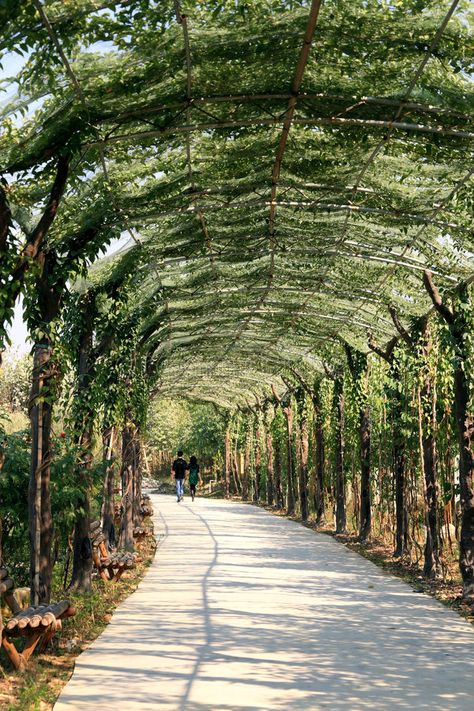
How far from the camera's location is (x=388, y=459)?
1581cm

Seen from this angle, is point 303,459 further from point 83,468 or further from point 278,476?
point 83,468

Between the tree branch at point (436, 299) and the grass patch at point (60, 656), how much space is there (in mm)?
4365

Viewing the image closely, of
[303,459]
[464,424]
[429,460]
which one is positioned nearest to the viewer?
[464,424]

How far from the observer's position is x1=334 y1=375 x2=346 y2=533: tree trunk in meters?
17.2

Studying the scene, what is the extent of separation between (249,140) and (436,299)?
3.31 m

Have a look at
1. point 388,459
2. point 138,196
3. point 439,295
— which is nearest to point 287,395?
point 388,459

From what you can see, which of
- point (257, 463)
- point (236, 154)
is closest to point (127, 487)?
point (236, 154)

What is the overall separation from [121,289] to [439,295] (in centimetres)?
341

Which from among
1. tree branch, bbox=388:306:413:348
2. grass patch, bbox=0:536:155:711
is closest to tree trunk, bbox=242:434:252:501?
tree branch, bbox=388:306:413:348

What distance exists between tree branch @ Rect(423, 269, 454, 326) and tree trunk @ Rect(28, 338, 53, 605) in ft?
13.8

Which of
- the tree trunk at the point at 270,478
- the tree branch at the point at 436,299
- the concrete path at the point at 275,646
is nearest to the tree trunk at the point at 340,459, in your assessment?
the concrete path at the point at 275,646

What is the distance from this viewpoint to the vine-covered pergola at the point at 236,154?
17.7 ft

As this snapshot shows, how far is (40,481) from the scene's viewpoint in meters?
7.38

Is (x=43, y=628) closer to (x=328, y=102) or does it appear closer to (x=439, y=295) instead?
(x=328, y=102)
